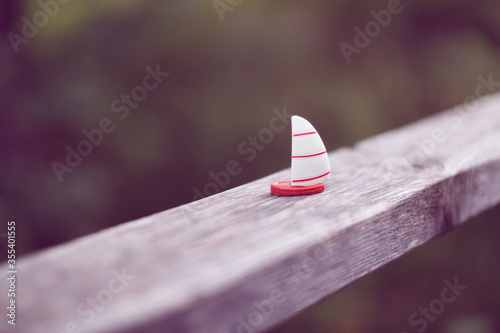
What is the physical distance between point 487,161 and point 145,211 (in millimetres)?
2009

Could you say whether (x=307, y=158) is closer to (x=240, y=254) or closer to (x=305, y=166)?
(x=305, y=166)

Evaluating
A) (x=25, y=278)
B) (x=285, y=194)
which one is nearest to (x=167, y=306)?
(x=25, y=278)

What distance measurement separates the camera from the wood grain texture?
1.87ft

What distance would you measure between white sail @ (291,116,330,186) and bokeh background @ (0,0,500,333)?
5.58 ft

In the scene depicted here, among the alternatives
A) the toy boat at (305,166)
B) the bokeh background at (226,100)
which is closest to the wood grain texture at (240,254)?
the toy boat at (305,166)

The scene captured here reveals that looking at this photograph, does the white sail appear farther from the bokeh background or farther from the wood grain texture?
the bokeh background

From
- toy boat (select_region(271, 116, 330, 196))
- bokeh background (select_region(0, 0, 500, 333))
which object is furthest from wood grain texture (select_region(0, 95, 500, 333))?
bokeh background (select_region(0, 0, 500, 333))

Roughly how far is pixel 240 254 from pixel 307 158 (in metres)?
A: 0.40

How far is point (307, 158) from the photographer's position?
40.7 inches

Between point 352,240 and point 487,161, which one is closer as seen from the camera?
point 352,240

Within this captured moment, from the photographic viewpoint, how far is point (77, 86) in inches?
99.8

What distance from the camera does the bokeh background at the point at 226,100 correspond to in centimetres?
246

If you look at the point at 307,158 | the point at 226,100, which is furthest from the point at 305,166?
the point at 226,100

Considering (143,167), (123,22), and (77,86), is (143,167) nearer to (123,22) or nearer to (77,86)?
(77,86)
